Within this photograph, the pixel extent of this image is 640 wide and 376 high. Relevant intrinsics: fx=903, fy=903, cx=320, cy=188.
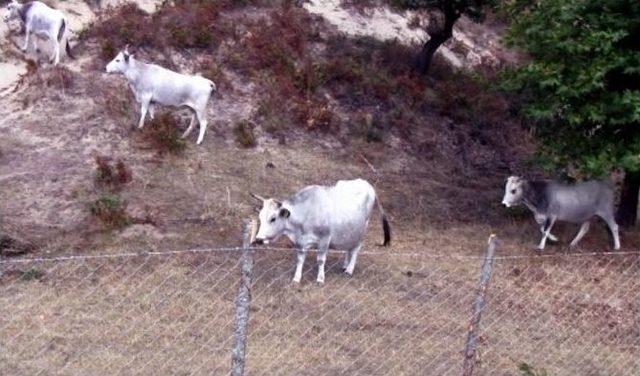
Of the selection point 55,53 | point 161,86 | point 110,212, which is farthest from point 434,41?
point 110,212

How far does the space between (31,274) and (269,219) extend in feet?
9.57

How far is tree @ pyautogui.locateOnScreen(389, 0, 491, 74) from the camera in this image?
691 inches

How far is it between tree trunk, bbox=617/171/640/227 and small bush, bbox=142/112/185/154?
23.5 feet


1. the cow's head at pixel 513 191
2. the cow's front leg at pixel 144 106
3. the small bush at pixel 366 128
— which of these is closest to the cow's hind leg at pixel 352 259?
the cow's head at pixel 513 191

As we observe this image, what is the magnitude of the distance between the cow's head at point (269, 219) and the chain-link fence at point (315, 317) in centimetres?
62

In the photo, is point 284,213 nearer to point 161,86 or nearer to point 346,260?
point 346,260

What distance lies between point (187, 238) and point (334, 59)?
755 cm

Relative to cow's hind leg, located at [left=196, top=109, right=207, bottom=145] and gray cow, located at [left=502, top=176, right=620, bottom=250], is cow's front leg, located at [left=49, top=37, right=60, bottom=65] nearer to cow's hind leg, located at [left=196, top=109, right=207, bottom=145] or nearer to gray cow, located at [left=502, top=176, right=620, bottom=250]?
cow's hind leg, located at [left=196, top=109, right=207, bottom=145]

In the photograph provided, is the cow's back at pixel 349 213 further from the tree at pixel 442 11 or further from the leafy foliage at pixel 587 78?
the tree at pixel 442 11

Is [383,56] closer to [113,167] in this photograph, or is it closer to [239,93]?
[239,93]

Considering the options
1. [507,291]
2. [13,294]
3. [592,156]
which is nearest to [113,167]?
[13,294]

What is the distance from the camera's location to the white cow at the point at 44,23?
1712cm

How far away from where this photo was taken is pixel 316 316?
10102 mm

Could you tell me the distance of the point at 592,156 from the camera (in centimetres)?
1264
